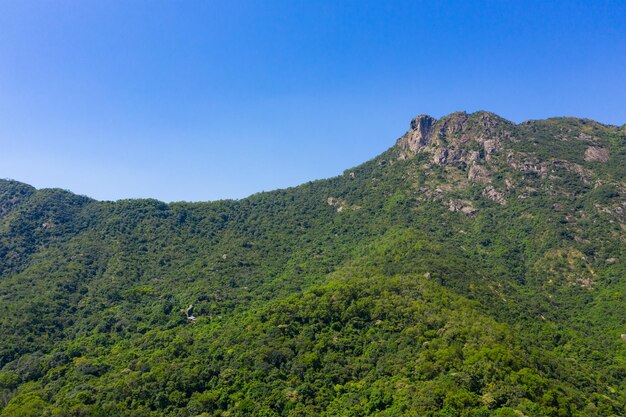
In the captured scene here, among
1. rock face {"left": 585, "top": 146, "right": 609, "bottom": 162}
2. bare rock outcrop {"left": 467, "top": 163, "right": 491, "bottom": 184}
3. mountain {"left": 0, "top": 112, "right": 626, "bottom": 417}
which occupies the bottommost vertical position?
mountain {"left": 0, "top": 112, "right": 626, "bottom": 417}

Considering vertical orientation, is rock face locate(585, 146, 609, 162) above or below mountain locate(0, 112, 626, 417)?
above

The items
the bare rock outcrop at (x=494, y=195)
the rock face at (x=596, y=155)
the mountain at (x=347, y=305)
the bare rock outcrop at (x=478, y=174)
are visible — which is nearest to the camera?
the mountain at (x=347, y=305)

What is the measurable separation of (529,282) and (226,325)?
308 ft

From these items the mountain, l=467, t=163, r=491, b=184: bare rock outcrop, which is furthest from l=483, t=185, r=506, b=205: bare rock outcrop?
l=467, t=163, r=491, b=184: bare rock outcrop

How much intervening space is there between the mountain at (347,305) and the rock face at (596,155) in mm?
Answer: 798

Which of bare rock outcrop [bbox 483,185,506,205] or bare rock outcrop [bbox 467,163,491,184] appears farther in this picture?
bare rock outcrop [bbox 467,163,491,184]

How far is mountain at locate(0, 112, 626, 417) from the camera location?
265 ft

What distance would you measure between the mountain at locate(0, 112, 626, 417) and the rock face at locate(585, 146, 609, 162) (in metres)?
0.80

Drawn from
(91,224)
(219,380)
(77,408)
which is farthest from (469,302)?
(91,224)

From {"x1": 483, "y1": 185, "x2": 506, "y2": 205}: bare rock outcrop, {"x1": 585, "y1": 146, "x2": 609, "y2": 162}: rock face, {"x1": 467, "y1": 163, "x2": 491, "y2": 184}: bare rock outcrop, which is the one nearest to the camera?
{"x1": 483, "y1": 185, "x2": 506, "y2": 205}: bare rock outcrop

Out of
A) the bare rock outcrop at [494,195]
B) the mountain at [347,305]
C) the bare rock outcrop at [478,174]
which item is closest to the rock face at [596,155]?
the mountain at [347,305]

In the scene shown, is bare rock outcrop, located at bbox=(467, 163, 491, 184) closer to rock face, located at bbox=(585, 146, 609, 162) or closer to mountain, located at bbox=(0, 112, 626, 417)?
mountain, located at bbox=(0, 112, 626, 417)

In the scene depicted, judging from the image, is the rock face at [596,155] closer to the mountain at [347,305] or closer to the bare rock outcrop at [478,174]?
the mountain at [347,305]

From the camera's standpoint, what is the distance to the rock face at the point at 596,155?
194m
